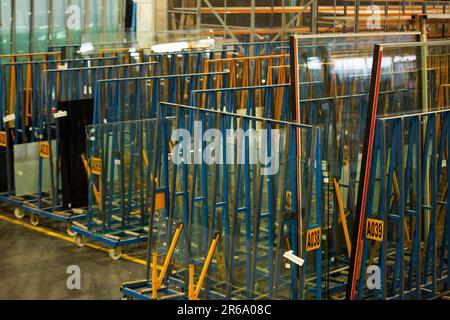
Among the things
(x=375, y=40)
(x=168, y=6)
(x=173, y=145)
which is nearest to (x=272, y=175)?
(x=173, y=145)

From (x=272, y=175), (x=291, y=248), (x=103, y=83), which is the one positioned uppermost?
(x=103, y=83)

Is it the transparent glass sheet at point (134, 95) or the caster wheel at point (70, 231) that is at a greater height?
the transparent glass sheet at point (134, 95)

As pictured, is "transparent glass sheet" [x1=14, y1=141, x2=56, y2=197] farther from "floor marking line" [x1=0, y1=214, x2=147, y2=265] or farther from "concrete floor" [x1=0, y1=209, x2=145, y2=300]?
"concrete floor" [x1=0, y1=209, x2=145, y2=300]

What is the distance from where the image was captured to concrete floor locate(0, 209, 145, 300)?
8.59m

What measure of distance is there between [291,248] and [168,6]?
1387cm

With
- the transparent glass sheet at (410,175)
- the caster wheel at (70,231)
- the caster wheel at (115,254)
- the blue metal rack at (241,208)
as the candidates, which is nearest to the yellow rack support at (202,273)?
the blue metal rack at (241,208)

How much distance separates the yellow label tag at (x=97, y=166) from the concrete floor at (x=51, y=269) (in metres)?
0.96

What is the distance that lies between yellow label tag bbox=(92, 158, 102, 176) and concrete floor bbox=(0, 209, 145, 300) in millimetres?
964

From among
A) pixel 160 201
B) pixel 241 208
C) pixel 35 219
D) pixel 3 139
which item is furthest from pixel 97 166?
pixel 241 208

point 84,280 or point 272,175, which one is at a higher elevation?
point 272,175

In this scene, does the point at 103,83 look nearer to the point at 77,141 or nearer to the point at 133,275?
the point at 77,141

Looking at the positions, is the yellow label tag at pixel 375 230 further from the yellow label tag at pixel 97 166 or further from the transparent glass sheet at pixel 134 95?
the yellow label tag at pixel 97 166

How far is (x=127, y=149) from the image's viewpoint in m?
9.84

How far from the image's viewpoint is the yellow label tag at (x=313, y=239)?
22.1 ft
